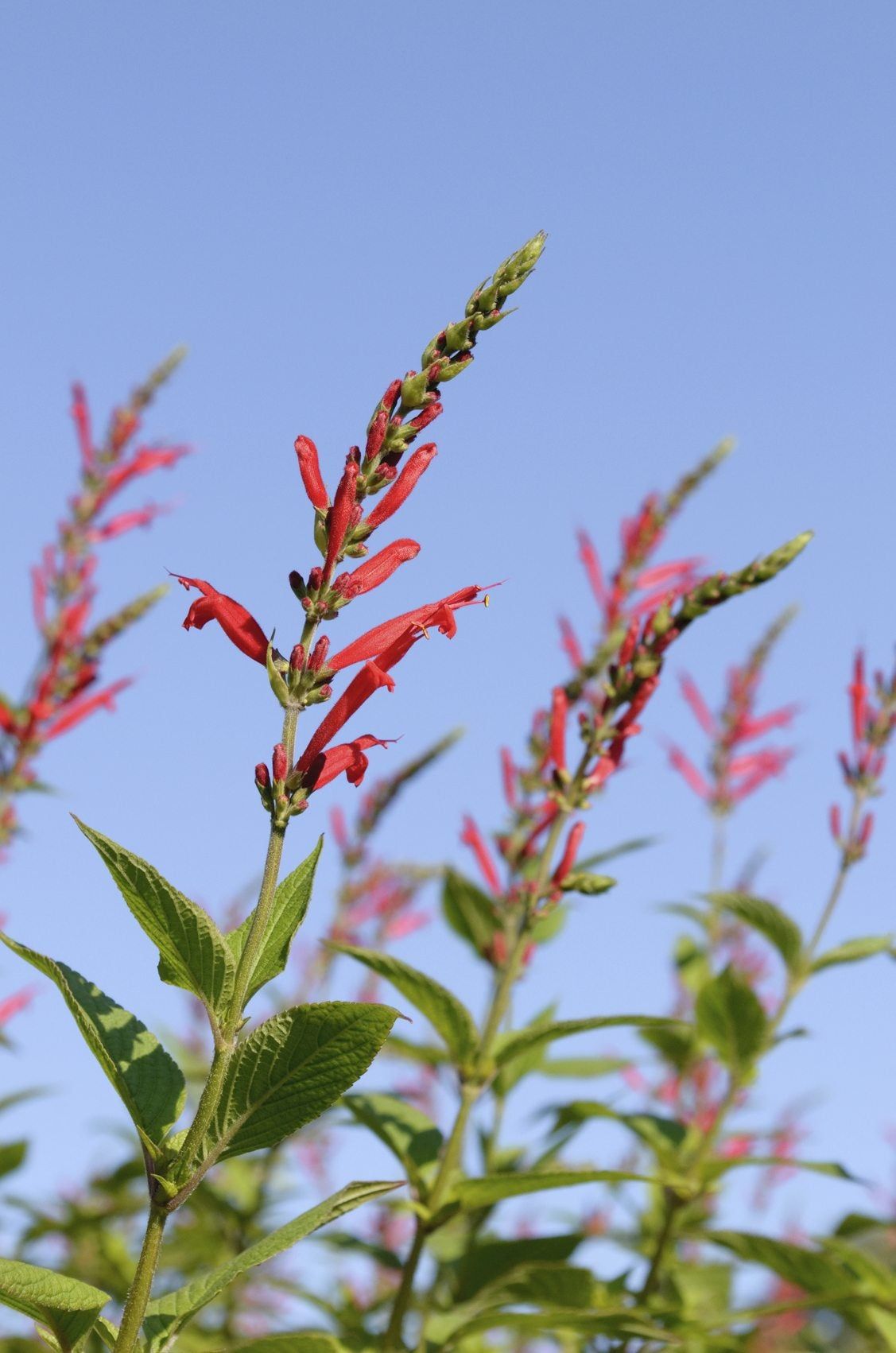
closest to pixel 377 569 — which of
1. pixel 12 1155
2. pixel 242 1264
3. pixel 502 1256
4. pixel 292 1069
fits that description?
pixel 292 1069

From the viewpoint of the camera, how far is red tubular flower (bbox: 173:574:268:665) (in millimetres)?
1934

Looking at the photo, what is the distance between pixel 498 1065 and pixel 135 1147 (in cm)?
279

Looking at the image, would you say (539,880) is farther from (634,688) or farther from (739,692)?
(739,692)

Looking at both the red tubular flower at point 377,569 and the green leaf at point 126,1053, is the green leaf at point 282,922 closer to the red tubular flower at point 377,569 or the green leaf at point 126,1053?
the green leaf at point 126,1053

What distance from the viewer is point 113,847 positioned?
1.66 metres

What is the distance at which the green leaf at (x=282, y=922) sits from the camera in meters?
1.74

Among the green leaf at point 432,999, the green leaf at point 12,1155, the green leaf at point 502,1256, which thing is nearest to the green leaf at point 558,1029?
the green leaf at point 432,999

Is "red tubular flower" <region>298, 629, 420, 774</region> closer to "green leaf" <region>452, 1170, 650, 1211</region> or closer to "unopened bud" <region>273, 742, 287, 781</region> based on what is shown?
"unopened bud" <region>273, 742, 287, 781</region>

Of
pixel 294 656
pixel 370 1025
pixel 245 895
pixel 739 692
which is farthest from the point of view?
pixel 245 895

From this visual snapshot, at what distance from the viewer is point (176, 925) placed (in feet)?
5.47

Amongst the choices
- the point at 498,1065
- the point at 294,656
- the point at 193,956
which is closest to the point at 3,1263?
the point at 193,956

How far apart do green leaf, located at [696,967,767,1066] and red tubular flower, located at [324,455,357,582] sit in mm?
2197

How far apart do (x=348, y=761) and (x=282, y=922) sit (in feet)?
0.81

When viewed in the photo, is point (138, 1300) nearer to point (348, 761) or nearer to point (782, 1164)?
point (348, 761)
